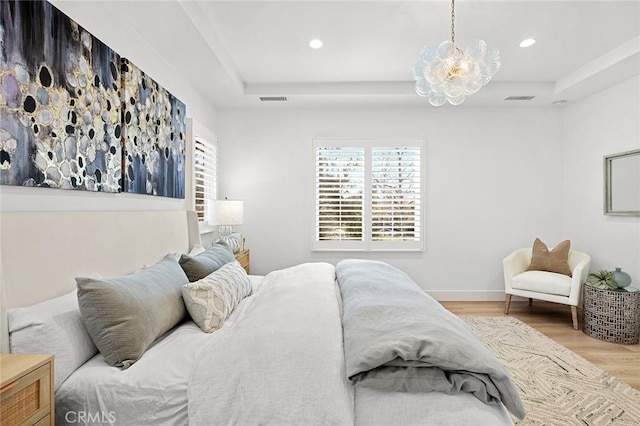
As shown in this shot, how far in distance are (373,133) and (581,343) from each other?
3.16 metres

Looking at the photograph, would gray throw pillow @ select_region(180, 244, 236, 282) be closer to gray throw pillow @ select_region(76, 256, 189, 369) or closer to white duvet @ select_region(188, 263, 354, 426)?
gray throw pillow @ select_region(76, 256, 189, 369)

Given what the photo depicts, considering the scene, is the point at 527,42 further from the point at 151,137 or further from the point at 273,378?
the point at 273,378

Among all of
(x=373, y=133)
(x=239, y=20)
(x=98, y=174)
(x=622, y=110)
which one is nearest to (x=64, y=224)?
(x=98, y=174)

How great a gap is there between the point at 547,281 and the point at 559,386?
5.40ft

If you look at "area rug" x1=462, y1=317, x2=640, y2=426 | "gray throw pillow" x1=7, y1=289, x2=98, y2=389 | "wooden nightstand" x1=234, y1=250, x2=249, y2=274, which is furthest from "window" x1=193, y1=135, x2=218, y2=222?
"area rug" x1=462, y1=317, x2=640, y2=426

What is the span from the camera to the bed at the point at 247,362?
3.92 ft

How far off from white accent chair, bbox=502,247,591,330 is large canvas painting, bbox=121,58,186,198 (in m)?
3.76

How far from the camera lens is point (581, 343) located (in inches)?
129

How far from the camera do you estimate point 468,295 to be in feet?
15.3

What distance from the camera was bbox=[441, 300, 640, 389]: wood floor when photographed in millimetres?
2779

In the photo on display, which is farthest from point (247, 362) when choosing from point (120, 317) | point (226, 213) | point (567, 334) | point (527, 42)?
point (567, 334)

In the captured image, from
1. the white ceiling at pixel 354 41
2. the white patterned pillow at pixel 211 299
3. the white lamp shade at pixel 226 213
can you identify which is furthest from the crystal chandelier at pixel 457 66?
the white lamp shade at pixel 226 213

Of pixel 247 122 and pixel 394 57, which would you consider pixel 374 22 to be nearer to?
pixel 394 57

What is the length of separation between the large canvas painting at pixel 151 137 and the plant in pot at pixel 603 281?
419 centimetres
